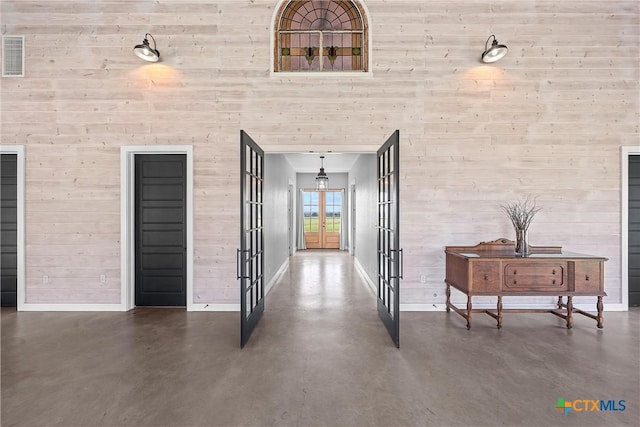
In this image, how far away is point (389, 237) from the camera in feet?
11.4

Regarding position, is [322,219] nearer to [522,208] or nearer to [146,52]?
[522,208]

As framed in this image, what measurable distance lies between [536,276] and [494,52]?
2.61m

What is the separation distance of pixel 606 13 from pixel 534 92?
1327mm

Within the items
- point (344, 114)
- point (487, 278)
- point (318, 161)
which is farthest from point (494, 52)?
point (318, 161)

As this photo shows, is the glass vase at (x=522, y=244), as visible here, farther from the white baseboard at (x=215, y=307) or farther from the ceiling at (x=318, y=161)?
the ceiling at (x=318, y=161)

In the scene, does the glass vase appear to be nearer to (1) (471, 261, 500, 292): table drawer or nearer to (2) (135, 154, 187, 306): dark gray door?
(1) (471, 261, 500, 292): table drawer

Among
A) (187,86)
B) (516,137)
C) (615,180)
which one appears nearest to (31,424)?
(187,86)

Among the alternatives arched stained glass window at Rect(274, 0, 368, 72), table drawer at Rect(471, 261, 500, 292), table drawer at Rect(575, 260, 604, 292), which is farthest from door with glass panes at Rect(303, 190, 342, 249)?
table drawer at Rect(575, 260, 604, 292)

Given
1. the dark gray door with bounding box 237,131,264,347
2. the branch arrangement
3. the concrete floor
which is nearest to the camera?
the concrete floor

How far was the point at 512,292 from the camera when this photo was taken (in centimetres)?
344

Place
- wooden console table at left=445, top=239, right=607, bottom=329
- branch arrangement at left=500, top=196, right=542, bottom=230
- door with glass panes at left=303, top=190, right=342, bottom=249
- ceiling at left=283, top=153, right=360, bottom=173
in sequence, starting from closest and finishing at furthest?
1. wooden console table at left=445, top=239, right=607, bottom=329
2. branch arrangement at left=500, top=196, right=542, bottom=230
3. ceiling at left=283, top=153, right=360, bottom=173
4. door with glass panes at left=303, top=190, right=342, bottom=249

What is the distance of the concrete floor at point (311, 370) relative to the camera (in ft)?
6.82

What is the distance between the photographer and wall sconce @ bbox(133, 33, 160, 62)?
368cm

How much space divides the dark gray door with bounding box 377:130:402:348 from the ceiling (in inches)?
126
